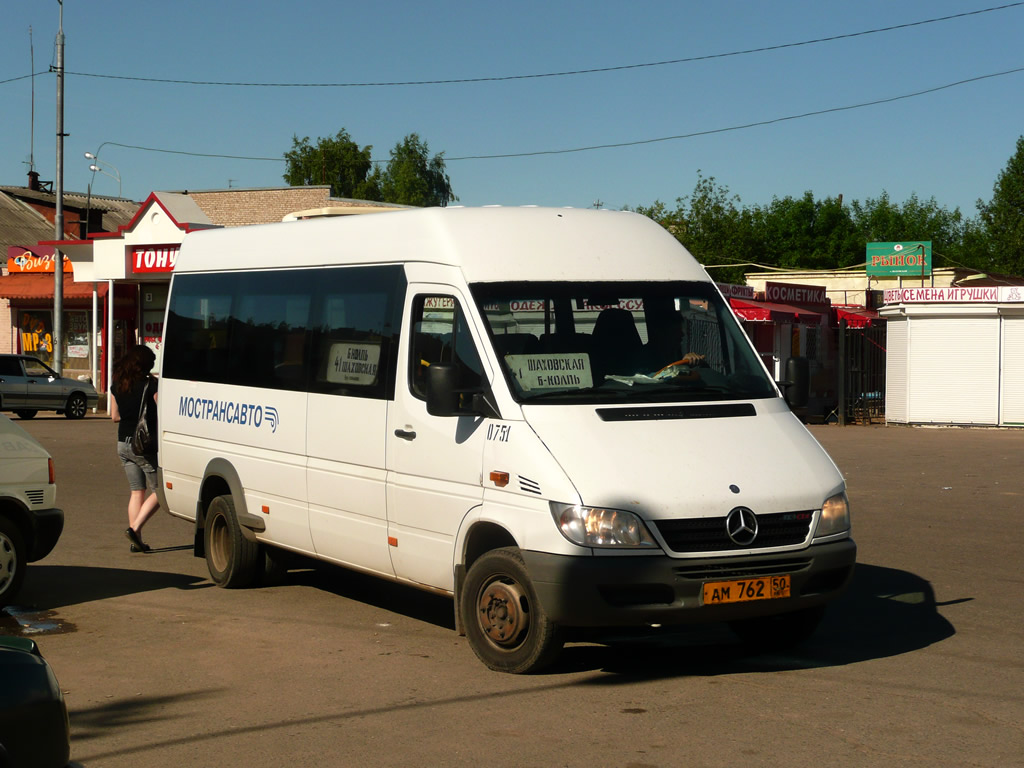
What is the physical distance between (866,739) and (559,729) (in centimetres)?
133

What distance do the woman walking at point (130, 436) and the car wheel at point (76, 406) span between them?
73.2 ft

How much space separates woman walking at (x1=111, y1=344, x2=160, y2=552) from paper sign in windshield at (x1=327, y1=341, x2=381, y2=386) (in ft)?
11.0

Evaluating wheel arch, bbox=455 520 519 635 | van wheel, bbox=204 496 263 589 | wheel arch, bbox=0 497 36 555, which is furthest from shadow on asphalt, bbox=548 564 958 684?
wheel arch, bbox=0 497 36 555

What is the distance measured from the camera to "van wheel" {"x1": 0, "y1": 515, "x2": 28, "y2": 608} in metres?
8.43

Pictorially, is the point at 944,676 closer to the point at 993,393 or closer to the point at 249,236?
the point at 249,236

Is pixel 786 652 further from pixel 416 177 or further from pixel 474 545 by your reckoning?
pixel 416 177

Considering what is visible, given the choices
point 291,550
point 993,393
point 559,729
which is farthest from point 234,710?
point 993,393

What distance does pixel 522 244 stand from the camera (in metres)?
7.47

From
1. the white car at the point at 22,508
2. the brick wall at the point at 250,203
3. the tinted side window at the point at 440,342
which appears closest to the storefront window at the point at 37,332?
the brick wall at the point at 250,203

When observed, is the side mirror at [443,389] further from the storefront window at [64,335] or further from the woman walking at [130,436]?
the storefront window at [64,335]

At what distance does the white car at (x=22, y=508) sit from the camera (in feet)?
27.7

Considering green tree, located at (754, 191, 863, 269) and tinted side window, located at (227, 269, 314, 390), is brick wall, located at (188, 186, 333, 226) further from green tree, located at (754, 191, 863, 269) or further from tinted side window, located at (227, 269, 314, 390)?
green tree, located at (754, 191, 863, 269)

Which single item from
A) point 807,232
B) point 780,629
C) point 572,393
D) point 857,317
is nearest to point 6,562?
point 572,393

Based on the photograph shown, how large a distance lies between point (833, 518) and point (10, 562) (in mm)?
5331
